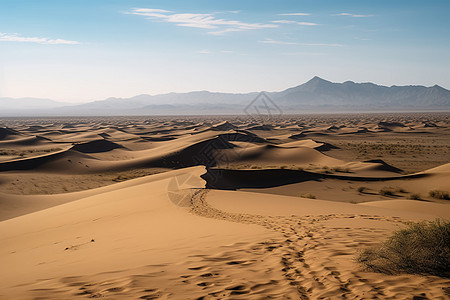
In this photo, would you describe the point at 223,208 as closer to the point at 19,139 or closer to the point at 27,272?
the point at 27,272

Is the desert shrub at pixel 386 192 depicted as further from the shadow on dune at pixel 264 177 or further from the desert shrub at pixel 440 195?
the shadow on dune at pixel 264 177

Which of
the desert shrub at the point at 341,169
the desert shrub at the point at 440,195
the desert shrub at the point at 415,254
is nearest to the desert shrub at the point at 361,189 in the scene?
the desert shrub at the point at 440,195

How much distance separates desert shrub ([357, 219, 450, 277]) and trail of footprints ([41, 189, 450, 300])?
0.23 m

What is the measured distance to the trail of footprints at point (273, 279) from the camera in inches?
174

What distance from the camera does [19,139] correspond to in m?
44.8

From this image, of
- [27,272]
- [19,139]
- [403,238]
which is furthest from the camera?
[19,139]

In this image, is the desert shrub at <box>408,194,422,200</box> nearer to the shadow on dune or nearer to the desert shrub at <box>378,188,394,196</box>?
the desert shrub at <box>378,188,394,196</box>

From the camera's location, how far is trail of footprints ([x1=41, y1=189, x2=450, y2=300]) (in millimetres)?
4418

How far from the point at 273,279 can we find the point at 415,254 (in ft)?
6.67

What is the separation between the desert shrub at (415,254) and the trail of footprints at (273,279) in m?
0.23

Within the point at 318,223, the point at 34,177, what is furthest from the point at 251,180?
the point at 34,177

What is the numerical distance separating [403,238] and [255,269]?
7.32 ft

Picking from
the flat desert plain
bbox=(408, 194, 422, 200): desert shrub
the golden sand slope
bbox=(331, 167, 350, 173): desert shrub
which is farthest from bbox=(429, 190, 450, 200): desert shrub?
bbox=(331, 167, 350, 173): desert shrub

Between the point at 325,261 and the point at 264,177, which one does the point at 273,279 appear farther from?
the point at 264,177
